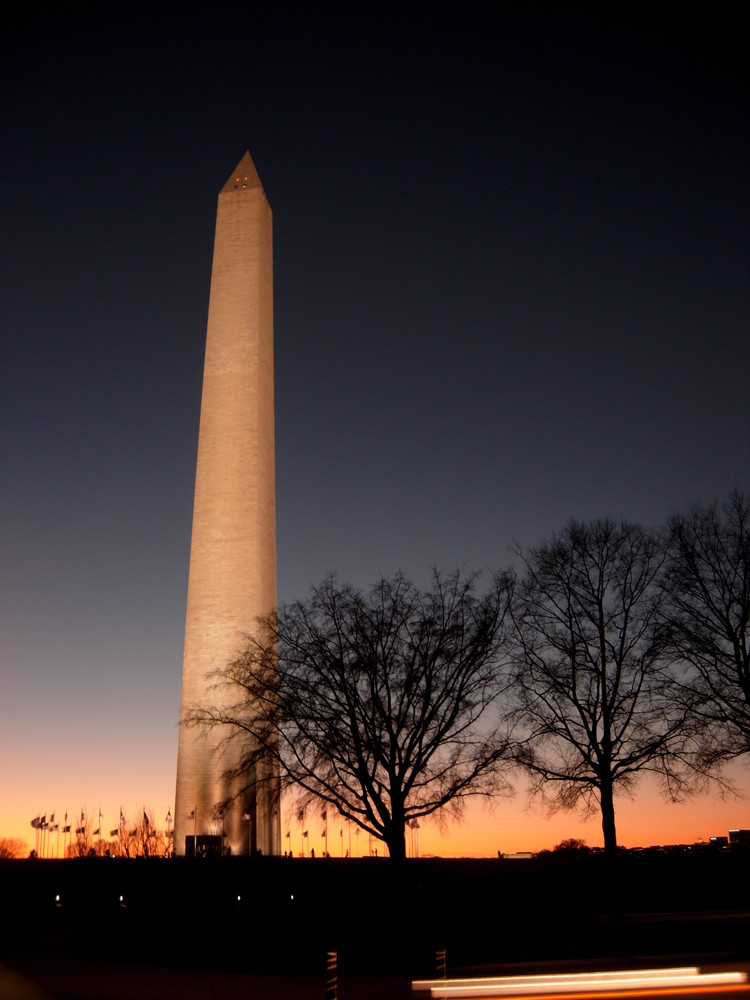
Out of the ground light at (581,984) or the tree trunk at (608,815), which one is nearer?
the ground light at (581,984)

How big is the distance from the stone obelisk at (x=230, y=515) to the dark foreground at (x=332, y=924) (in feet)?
33.4

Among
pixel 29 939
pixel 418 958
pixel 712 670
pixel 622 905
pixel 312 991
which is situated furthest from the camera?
pixel 712 670

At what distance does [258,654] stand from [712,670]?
1724 centimetres

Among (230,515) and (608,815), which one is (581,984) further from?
(230,515)

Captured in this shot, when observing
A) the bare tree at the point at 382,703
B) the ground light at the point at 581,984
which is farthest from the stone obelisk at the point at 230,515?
the ground light at the point at 581,984

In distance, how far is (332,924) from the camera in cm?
2119

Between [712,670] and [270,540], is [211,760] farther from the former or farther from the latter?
[712,670]

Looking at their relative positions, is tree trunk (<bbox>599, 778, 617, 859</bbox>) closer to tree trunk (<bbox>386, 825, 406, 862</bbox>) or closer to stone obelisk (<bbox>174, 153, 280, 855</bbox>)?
tree trunk (<bbox>386, 825, 406, 862</bbox>)

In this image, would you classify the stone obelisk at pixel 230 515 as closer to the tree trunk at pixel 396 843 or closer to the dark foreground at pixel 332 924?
the tree trunk at pixel 396 843

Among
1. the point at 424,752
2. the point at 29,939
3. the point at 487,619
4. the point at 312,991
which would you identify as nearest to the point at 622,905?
the point at 424,752

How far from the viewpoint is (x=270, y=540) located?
4522cm

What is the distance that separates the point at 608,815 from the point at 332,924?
1185cm

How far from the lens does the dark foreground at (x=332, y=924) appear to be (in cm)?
1727

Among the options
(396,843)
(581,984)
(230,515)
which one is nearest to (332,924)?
(396,843)
